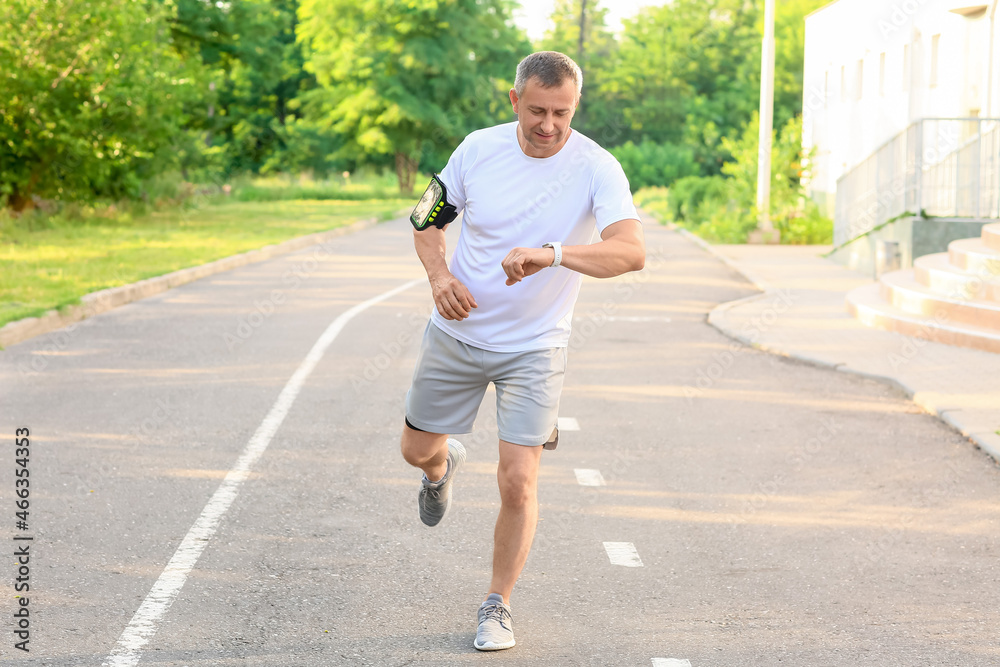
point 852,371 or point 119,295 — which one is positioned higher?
point 119,295

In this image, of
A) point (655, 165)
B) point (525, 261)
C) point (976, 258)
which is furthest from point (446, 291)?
point (655, 165)

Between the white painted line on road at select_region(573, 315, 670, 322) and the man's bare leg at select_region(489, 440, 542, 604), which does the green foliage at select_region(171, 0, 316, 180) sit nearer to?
the white painted line on road at select_region(573, 315, 670, 322)

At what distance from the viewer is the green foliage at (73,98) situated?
1003 inches

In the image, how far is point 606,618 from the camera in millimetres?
4707

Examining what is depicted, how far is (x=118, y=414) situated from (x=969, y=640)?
228 inches

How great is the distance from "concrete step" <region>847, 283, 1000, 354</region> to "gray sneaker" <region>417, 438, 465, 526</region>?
791cm

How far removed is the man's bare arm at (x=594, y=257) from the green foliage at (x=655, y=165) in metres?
67.9

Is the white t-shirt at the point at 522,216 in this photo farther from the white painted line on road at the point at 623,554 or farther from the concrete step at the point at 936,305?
the concrete step at the point at 936,305

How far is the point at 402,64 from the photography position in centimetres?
5872

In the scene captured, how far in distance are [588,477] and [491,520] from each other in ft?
3.37

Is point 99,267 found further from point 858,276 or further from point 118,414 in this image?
point 858,276

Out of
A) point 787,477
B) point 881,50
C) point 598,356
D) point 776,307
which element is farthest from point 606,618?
point 881,50

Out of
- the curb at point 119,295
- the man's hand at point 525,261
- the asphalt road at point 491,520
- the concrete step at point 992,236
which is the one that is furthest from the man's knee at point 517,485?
the concrete step at point 992,236

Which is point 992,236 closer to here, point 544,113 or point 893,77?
point 544,113
